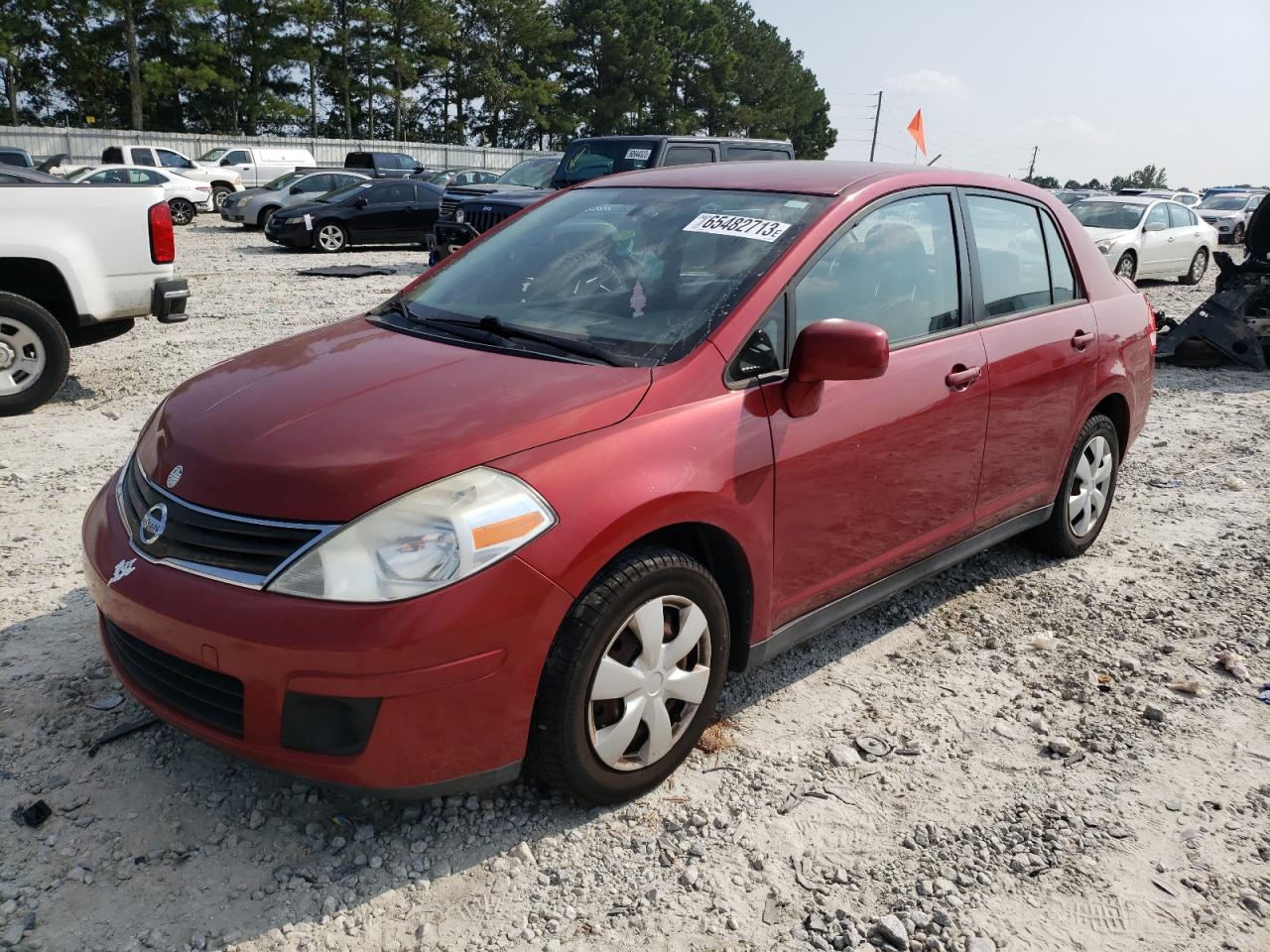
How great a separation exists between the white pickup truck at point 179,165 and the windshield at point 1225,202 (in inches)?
1143

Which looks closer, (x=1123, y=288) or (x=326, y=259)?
(x=1123, y=288)

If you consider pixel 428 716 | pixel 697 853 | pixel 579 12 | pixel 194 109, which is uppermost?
pixel 579 12

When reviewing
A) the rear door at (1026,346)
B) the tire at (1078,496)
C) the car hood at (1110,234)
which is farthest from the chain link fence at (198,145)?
the rear door at (1026,346)

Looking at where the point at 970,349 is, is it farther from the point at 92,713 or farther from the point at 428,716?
the point at 92,713

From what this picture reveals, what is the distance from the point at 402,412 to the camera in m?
2.66

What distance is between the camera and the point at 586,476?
8.25ft

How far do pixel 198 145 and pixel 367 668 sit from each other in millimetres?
43917

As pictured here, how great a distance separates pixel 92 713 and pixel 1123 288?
15.1ft

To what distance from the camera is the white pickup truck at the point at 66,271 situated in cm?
647

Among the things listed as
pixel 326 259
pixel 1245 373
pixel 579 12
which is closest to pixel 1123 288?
pixel 1245 373

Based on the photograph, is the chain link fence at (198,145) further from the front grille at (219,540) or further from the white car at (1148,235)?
the front grille at (219,540)

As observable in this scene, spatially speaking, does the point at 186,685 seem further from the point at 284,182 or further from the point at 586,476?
the point at 284,182

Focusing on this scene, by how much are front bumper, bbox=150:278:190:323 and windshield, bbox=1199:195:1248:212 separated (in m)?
32.0

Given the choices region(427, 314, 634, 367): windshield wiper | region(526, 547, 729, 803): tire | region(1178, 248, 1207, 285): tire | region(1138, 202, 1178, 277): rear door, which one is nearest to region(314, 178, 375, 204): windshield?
region(1138, 202, 1178, 277): rear door
